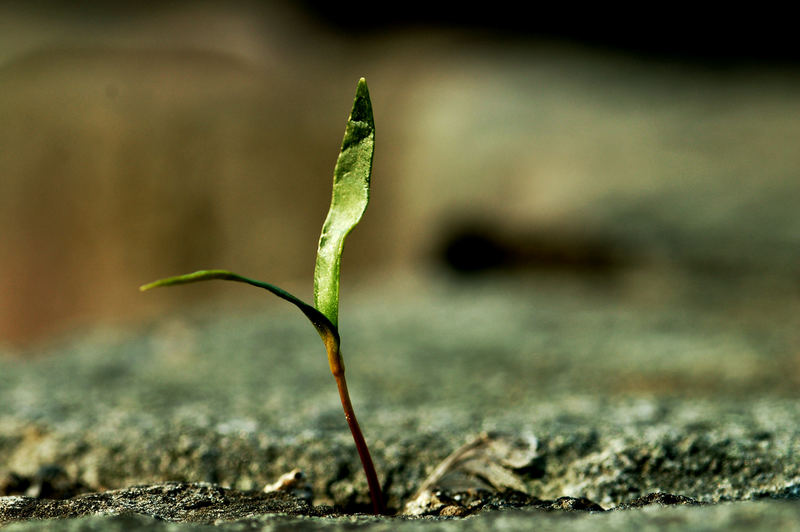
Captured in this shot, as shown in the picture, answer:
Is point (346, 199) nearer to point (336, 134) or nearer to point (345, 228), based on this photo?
point (345, 228)

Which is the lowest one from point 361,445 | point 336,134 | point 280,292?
point 361,445

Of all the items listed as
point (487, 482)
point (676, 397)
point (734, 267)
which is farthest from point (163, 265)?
point (487, 482)

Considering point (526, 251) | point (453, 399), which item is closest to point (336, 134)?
A: point (526, 251)

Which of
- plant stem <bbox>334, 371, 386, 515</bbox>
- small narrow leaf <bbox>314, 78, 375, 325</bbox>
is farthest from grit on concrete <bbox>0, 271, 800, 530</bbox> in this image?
small narrow leaf <bbox>314, 78, 375, 325</bbox>

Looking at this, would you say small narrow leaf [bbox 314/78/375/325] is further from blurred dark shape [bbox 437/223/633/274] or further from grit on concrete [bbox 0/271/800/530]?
blurred dark shape [bbox 437/223/633/274]

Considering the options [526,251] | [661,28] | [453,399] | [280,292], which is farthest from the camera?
[661,28]

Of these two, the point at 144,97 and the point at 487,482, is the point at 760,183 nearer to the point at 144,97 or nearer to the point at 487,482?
the point at 487,482

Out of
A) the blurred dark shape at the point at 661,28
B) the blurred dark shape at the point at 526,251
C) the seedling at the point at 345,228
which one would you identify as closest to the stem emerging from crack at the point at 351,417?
the seedling at the point at 345,228
